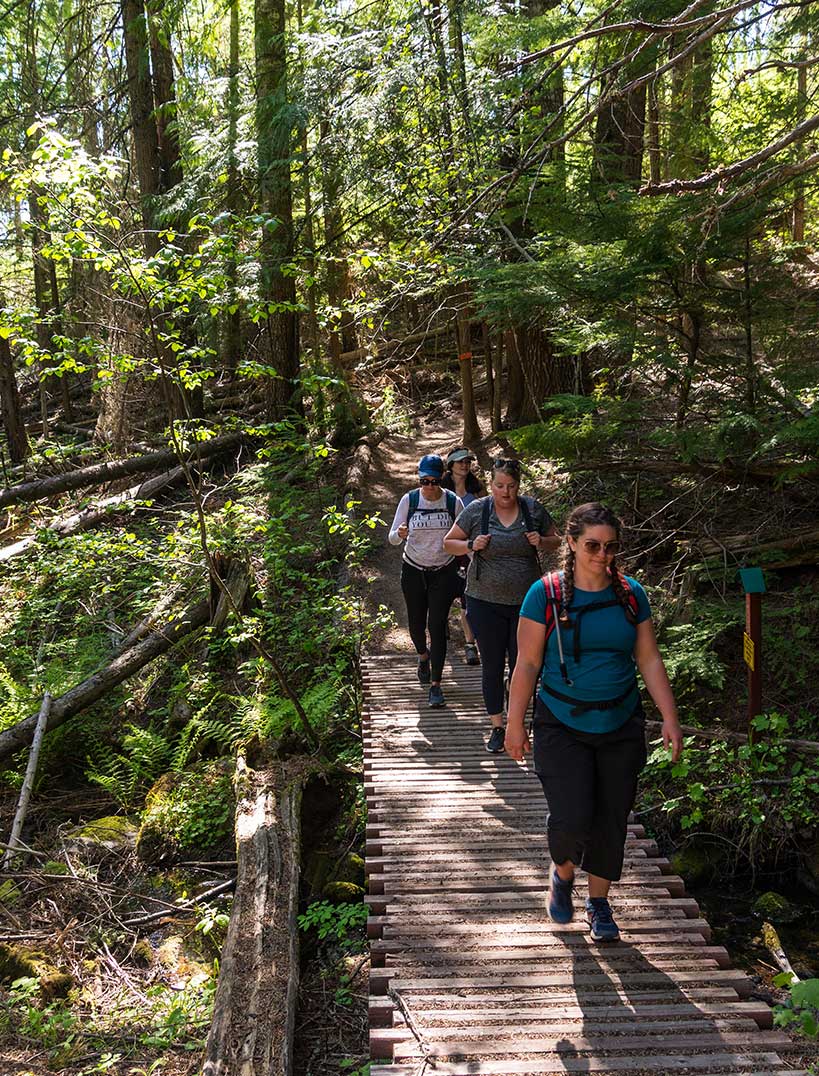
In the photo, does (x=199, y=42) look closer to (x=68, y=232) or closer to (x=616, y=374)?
(x=616, y=374)

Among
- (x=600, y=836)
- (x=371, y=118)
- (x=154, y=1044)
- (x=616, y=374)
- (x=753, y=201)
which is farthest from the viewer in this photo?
(x=616, y=374)

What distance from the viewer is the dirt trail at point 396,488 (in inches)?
405

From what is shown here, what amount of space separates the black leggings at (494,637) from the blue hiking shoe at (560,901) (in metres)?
1.91

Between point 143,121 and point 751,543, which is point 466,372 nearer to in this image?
point 143,121

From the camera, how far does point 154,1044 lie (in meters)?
5.00

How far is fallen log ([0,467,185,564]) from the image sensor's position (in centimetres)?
1240

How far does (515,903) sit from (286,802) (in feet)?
8.85

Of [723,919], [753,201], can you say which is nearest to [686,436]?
[753,201]

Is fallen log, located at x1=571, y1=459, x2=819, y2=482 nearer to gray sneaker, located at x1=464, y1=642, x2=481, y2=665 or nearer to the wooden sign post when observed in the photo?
gray sneaker, located at x1=464, y1=642, x2=481, y2=665

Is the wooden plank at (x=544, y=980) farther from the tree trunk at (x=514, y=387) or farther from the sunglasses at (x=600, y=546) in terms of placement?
the tree trunk at (x=514, y=387)

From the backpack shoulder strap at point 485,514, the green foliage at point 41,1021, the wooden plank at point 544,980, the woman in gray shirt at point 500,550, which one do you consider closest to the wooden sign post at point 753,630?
the woman in gray shirt at point 500,550

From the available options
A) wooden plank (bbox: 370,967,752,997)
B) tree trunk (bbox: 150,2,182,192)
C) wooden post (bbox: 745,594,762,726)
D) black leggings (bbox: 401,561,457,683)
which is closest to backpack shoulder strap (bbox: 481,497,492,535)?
black leggings (bbox: 401,561,457,683)

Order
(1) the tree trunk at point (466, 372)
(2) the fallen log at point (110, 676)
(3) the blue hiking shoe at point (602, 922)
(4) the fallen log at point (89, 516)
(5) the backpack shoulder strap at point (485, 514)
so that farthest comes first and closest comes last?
(1) the tree trunk at point (466, 372) → (4) the fallen log at point (89, 516) → (2) the fallen log at point (110, 676) → (5) the backpack shoulder strap at point (485, 514) → (3) the blue hiking shoe at point (602, 922)

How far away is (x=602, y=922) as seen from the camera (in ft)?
13.7
